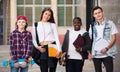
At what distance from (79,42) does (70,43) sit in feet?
0.65

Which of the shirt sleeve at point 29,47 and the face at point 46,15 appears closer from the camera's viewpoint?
the shirt sleeve at point 29,47

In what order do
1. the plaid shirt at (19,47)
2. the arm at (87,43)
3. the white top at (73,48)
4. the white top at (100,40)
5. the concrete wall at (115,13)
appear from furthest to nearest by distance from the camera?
the concrete wall at (115,13)
the white top at (73,48)
the arm at (87,43)
the white top at (100,40)
the plaid shirt at (19,47)

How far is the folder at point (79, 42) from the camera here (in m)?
7.97

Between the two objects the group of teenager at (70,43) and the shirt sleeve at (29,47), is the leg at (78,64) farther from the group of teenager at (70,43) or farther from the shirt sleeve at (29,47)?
the shirt sleeve at (29,47)

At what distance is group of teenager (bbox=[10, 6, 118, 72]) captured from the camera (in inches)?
300

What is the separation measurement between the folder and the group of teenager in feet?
0.15

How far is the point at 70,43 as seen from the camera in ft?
26.6

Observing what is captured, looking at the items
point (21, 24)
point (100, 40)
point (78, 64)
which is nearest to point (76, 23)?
point (100, 40)

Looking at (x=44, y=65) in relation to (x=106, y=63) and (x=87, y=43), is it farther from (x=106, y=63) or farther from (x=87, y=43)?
(x=106, y=63)

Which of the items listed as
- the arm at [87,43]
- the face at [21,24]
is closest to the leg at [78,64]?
the arm at [87,43]

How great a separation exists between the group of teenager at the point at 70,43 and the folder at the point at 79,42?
0.05 m

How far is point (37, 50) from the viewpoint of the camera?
8.01m

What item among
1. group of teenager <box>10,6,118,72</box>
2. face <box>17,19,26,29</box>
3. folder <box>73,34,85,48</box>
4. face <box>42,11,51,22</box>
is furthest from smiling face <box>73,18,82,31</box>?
face <box>17,19,26,29</box>

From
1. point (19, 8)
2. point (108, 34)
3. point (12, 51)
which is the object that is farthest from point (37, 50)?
point (19, 8)
